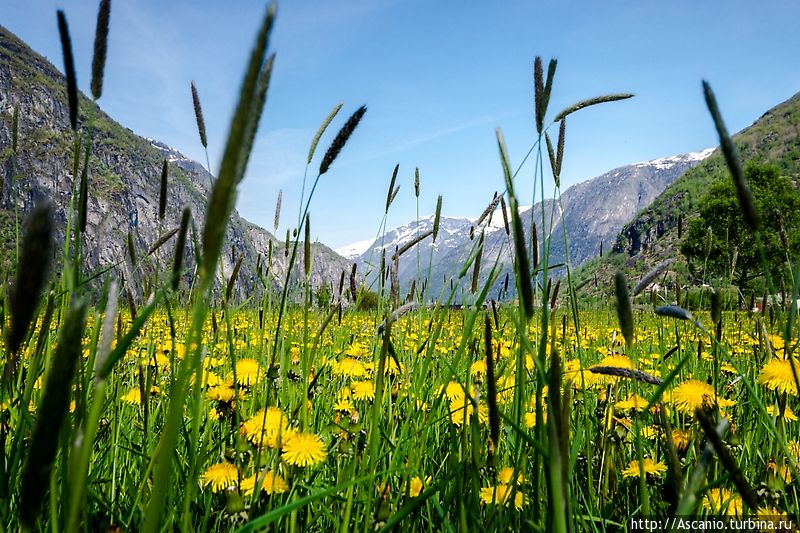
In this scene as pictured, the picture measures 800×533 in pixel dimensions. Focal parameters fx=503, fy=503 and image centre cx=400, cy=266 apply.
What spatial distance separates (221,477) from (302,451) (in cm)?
18

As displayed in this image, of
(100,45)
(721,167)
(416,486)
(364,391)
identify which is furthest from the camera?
(721,167)

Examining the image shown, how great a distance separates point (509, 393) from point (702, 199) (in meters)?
35.9

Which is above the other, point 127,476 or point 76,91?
point 76,91

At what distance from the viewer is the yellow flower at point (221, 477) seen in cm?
109

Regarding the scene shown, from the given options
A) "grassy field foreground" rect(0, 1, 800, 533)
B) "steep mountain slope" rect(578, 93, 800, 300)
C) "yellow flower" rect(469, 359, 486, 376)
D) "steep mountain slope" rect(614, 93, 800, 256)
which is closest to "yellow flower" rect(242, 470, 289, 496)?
"grassy field foreground" rect(0, 1, 800, 533)

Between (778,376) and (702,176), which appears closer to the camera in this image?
(778,376)

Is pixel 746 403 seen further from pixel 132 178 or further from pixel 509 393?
pixel 132 178

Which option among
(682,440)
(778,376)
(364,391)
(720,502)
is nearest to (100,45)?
(364,391)

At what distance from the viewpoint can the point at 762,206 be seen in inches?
1088

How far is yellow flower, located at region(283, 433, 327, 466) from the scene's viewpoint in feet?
3.58

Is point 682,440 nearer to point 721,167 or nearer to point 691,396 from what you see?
point 691,396

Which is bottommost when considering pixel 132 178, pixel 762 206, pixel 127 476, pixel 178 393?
pixel 127 476

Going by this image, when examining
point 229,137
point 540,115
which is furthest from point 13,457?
point 540,115

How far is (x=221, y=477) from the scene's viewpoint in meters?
1.10
